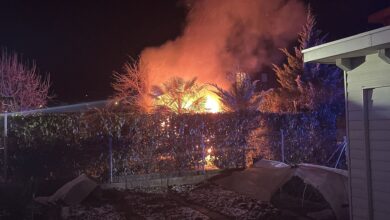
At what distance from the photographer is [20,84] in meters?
27.5

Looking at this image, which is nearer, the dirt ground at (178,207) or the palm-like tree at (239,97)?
the dirt ground at (178,207)

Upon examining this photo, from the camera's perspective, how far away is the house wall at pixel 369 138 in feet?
19.2

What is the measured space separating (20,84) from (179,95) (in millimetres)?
15550

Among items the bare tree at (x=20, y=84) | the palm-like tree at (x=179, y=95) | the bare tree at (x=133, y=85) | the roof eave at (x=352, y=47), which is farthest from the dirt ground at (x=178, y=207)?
the bare tree at (x=20, y=84)

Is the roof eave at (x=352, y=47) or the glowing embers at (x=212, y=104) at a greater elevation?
the roof eave at (x=352, y=47)

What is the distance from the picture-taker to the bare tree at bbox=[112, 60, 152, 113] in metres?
19.8

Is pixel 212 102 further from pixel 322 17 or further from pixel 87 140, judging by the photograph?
pixel 322 17

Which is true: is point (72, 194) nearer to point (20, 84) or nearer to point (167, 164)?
point (167, 164)

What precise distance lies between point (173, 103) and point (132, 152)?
528cm

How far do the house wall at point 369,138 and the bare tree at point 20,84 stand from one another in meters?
23.1

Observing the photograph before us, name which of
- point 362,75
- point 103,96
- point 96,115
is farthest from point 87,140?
point 103,96

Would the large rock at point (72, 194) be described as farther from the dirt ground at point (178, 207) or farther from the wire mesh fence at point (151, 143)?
the wire mesh fence at point (151, 143)

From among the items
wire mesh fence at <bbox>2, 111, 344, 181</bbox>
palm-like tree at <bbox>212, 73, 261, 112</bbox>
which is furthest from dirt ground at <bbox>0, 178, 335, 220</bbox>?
palm-like tree at <bbox>212, 73, 261, 112</bbox>

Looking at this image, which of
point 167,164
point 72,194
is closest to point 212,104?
point 167,164
